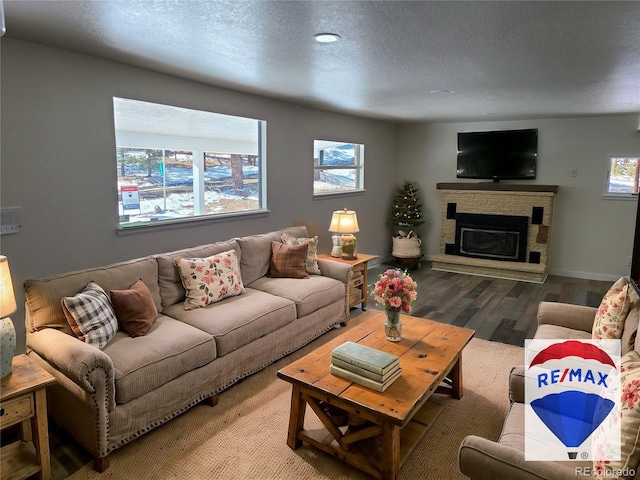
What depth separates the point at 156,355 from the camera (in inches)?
98.3

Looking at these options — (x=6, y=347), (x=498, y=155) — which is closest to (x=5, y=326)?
(x=6, y=347)

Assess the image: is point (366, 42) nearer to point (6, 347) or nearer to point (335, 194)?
point (6, 347)

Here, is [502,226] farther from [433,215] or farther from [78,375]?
[78,375]

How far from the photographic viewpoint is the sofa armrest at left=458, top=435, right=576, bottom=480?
4.85ft

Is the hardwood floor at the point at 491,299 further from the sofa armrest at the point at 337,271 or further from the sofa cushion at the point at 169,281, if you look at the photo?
the sofa cushion at the point at 169,281

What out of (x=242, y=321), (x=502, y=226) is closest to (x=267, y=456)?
(x=242, y=321)

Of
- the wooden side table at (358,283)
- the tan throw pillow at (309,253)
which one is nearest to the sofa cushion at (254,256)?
the tan throw pillow at (309,253)

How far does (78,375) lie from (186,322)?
922 mm

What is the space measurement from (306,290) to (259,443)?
152cm

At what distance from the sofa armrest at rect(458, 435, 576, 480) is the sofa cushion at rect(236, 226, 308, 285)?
2.64 meters

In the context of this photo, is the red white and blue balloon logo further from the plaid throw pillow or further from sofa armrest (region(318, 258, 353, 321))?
the plaid throw pillow

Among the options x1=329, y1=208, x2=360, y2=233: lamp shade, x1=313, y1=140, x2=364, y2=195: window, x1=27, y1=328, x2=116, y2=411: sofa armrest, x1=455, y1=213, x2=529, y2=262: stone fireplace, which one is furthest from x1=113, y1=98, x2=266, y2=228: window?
x1=455, y1=213, x2=529, y2=262: stone fireplace

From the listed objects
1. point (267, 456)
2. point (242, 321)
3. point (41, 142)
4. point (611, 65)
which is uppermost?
point (611, 65)

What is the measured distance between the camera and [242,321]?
3066 millimetres
